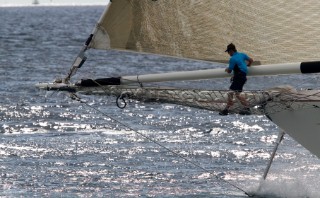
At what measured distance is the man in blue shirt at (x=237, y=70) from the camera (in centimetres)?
1947

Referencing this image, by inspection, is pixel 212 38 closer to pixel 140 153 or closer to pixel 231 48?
pixel 231 48

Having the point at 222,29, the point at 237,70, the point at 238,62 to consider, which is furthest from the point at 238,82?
the point at 222,29

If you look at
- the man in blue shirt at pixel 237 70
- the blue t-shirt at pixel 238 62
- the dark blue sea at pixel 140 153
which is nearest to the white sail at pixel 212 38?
the man in blue shirt at pixel 237 70

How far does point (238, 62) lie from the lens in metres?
19.4

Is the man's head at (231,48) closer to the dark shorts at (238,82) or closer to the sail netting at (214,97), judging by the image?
the dark shorts at (238,82)

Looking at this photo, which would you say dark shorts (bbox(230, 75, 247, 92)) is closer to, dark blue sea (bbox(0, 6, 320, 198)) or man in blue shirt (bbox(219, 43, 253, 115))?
man in blue shirt (bbox(219, 43, 253, 115))

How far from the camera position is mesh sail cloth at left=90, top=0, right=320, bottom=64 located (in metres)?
20.1

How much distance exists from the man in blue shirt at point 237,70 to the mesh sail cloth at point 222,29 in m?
0.59

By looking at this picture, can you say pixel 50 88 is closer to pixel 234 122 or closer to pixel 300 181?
pixel 300 181

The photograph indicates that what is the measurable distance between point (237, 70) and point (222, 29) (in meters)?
1.07

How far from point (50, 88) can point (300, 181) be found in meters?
6.87

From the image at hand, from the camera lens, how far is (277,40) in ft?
66.3

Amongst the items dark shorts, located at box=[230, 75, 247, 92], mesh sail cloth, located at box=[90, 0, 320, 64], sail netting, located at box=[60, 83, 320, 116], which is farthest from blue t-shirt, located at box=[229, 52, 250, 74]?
mesh sail cloth, located at box=[90, 0, 320, 64]

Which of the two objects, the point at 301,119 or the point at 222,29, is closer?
the point at 222,29
